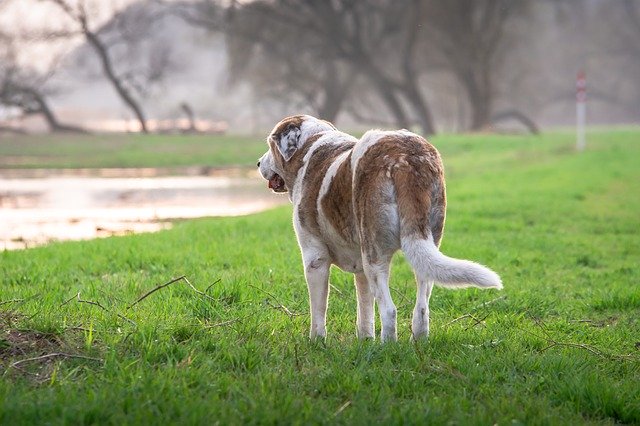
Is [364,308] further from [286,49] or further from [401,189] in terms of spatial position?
[286,49]

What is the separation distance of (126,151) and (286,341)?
2755 cm

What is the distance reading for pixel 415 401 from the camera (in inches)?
165

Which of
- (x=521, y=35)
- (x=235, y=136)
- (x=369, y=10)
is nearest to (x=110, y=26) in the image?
(x=235, y=136)

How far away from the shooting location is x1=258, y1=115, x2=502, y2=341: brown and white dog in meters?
4.69

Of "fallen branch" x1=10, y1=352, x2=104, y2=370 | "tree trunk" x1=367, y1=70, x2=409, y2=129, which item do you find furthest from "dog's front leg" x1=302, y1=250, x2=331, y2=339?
"tree trunk" x1=367, y1=70, x2=409, y2=129

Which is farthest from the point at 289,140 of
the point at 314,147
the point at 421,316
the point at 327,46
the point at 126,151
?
the point at 327,46

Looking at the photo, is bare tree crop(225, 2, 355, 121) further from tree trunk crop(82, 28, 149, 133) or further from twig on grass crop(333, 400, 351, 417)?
twig on grass crop(333, 400, 351, 417)

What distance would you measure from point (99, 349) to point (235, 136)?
33839 millimetres

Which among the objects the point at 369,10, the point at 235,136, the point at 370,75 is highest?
the point at 369,10

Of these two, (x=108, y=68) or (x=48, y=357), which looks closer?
(x=48, y=357)

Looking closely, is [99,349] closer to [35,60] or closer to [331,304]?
[331,304]

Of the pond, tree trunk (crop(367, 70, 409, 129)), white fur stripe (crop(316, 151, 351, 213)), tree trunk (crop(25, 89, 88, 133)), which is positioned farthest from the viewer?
tree trunk (crop(367, 70, 409, 129))

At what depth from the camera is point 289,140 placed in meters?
5.81

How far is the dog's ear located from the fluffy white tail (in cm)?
139
